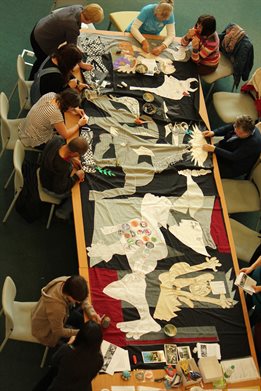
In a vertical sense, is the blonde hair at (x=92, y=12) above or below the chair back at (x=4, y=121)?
above

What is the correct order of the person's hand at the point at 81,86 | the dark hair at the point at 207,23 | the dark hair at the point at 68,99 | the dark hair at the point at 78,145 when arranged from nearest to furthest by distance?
the dark hair at the point at 78,145
the dark hair at the point at 68,99
the person's hand at the point at 81,86
the dark hair at the point at 207,23

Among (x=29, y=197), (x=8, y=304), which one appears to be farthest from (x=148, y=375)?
(x=29, y=197)

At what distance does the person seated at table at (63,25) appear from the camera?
4.98 meters

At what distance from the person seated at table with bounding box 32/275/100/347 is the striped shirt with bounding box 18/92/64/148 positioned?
1.51m

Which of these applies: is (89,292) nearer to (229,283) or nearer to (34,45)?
(229,283)

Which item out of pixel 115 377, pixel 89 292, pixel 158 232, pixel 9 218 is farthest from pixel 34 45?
pixel 115 377

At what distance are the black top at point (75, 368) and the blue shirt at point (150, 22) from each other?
3.60 metres

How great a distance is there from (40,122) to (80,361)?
7.18 ft

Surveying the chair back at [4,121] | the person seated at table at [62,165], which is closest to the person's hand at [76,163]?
the person seated at table at [62,165]

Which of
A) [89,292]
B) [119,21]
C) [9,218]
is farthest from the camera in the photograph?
[119,21]

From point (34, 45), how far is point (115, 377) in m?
3.44

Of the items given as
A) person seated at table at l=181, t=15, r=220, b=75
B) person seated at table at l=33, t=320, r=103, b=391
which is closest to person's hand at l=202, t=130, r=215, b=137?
person seated at table at l=181, t=15, r=220, b=75

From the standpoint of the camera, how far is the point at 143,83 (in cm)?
504

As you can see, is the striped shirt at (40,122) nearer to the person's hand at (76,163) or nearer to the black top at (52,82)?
the black top at (52,82)
